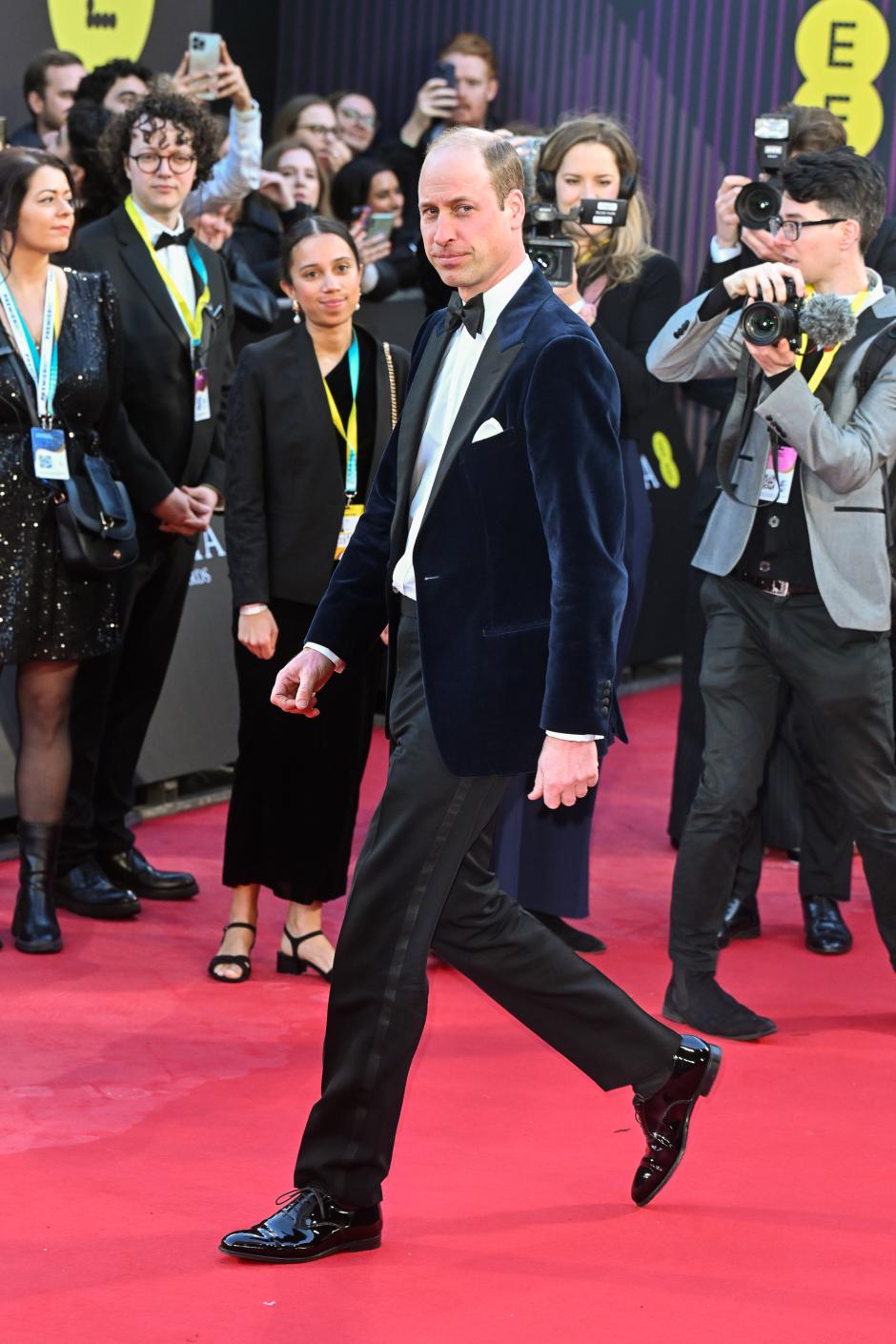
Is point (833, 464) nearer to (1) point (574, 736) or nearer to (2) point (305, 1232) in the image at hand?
(1) point (574, 736)

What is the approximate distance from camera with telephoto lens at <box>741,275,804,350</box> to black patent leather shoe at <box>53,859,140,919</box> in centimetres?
215

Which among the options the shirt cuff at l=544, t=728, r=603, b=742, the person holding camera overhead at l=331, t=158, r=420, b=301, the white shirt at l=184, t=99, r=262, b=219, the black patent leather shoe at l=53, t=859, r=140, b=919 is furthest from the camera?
the person holding camera overhead at l=331, t=158, r=420, b=301

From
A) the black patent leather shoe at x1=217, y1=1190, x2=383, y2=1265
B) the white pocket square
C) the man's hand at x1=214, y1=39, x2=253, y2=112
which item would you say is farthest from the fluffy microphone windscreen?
the man's hand at x1=214, y1=39, x2=253, y2=112

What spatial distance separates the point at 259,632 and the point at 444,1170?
140 centimetres

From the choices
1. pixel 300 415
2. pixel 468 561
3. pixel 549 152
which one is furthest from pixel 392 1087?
pixel 549 152

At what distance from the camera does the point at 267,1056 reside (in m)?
3.95

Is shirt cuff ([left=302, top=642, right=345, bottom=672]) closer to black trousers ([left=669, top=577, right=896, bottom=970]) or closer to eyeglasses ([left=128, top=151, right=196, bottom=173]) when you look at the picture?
black trousers ([left=669, top=577, right=896, bottom=970])

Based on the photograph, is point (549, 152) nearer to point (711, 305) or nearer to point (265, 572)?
point (711, 305)

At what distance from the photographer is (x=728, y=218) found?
4797 millimetres

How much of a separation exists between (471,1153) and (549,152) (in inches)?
105

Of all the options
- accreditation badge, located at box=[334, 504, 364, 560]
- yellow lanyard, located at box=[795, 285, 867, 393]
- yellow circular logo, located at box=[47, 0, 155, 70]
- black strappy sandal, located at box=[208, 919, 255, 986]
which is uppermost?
yellow circular logo, located at box=[47, 0, 155, 70]

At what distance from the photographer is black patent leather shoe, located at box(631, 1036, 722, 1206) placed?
3.22 m

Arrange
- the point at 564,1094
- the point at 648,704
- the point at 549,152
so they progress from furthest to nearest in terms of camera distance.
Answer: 1. the point at 648,704
2. the point at 549,152
3. the point at 564,1094

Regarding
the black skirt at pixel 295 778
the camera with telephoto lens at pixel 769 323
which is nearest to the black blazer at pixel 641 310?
the camera with telephoto lens at pixel 769 323
